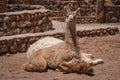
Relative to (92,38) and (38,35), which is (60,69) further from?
(92,38)

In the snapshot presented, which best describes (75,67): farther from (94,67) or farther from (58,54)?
(94,67)

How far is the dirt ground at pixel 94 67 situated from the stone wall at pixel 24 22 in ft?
4.39

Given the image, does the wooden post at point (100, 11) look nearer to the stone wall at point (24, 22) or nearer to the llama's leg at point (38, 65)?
the stone wall at point (24, 22)

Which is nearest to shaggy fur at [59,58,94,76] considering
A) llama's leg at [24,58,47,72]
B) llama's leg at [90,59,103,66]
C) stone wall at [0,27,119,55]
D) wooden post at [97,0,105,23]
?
llama's leg at [24,58,47,72]

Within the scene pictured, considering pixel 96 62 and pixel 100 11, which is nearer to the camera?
pixel 96 62

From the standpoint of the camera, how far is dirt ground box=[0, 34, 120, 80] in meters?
6.29

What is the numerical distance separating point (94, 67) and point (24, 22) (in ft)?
12.2

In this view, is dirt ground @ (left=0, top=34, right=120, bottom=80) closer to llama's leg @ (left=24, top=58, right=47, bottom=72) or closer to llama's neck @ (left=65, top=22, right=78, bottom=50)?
llama's leg @ (left=24, top=58, right=47, bottom=72)

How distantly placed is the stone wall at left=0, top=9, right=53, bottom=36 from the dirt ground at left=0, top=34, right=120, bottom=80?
1.34 m

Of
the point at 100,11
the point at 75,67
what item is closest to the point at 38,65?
the point at 75,67

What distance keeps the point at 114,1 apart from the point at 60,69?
529 inches

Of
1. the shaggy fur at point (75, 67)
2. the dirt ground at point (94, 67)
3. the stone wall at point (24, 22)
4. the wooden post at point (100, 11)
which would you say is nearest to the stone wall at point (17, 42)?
the dirt ground at point (94, 67)

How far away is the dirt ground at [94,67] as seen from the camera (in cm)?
629

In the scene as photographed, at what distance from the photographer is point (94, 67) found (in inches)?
280
